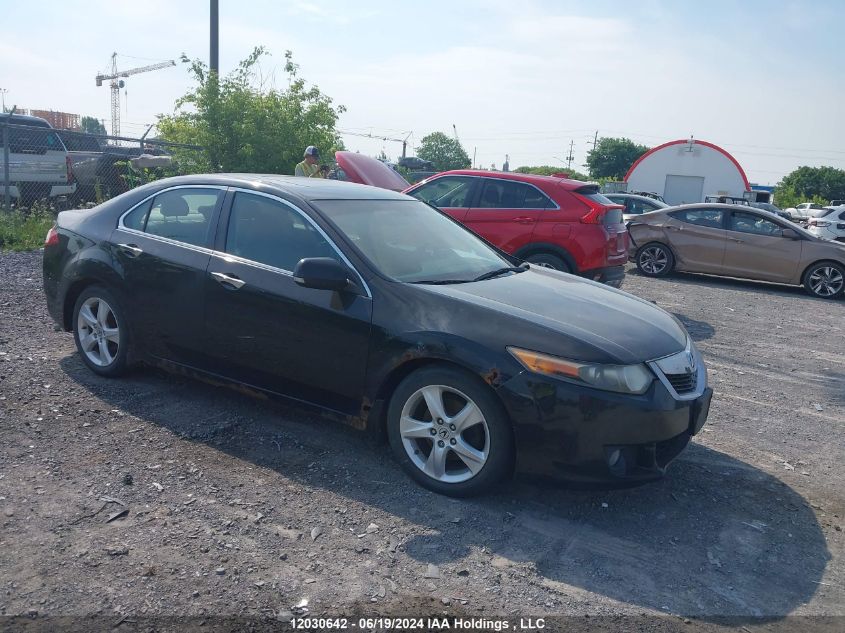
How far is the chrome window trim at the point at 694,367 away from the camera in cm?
396

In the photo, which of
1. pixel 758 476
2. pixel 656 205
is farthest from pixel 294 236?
pixel 656 205

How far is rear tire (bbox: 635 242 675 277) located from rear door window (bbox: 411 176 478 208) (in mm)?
5536

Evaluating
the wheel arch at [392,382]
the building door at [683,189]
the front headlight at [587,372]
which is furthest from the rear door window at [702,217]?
the building door at [683,189]

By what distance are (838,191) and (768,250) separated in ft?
246

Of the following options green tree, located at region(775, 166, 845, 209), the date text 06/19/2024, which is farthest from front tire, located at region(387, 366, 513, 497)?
green tree, located at region(775, 166, 845, 209)

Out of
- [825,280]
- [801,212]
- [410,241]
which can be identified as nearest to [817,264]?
[825,280]

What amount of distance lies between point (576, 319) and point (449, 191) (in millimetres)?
6171

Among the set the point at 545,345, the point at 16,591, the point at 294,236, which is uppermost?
the point at 294,236

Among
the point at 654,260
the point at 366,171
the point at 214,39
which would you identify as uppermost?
the point at 214,39

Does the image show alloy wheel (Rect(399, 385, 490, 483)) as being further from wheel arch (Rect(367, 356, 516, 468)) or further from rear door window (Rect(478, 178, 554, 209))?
rear door window (Rect(478, 178, 554, 209))

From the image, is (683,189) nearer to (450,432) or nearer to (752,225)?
(752,225)

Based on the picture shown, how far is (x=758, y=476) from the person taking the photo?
4.68 meters

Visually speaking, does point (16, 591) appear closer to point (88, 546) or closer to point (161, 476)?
point (88, 546)

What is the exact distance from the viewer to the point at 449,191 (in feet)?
33.1
